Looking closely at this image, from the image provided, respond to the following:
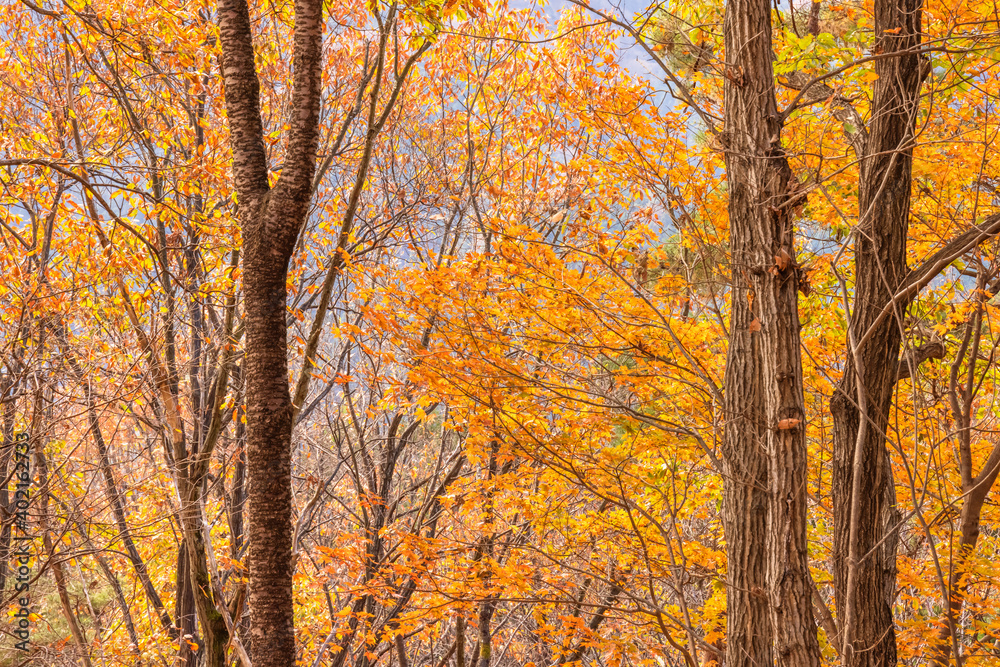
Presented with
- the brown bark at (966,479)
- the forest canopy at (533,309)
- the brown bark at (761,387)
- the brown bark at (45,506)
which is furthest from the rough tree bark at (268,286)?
the brown bark at (966,479)

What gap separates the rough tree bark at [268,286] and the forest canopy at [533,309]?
0.02m

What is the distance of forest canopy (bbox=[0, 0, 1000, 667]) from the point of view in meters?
3.58

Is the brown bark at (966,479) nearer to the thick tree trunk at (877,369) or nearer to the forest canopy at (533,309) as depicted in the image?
the forest canopy at (533,309)

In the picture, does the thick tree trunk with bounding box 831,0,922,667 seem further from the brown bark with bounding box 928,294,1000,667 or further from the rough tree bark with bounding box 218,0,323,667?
the rough tree bark with bounding box 218,0,323,667

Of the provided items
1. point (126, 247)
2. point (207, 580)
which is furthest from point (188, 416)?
point (207, 580)

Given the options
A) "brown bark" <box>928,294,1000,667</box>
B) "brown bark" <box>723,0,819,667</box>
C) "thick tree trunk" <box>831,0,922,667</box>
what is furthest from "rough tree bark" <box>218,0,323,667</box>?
"brown bark" <box>928,294,1000,667</box>

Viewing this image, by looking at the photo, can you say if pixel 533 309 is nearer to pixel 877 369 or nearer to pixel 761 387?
pixel 761 387

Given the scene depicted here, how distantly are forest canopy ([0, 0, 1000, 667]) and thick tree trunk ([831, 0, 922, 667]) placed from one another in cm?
2

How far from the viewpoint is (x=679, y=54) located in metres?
7.35

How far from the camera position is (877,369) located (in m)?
4.41

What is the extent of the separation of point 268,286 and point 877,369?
381cm

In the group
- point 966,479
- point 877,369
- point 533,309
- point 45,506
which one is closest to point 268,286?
point 533,309

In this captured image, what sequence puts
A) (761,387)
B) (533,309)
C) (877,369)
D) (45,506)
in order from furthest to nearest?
(45,506), (533,309), (877,369), (761,387)

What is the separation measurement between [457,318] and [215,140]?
3.11 metres
